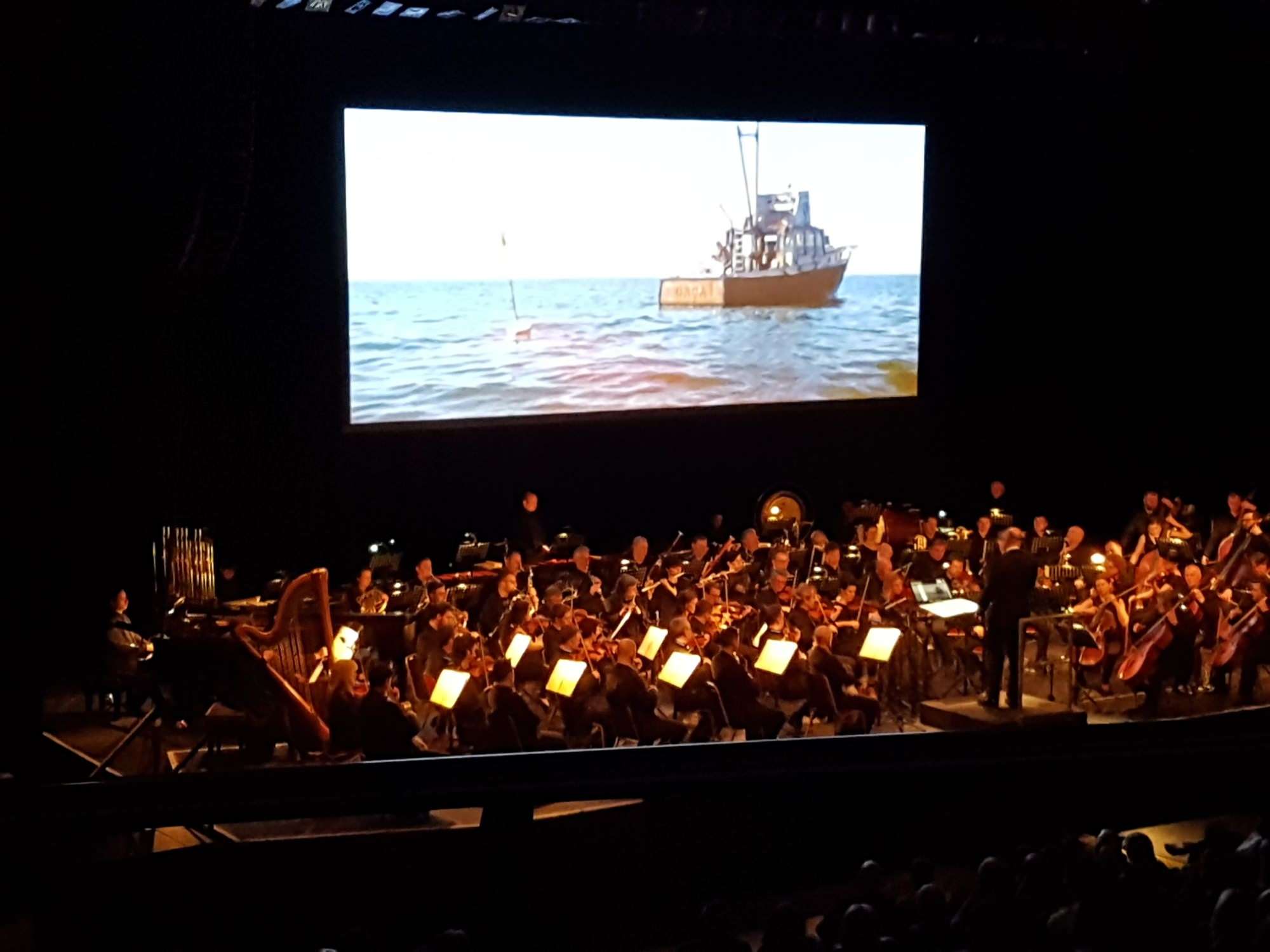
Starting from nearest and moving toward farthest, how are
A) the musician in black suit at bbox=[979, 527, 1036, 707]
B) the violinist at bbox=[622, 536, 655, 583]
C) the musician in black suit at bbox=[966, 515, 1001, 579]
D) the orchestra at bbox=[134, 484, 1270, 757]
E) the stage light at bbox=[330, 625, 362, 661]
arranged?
1. the orchestra at bbox=[134, 484, 1270, 757]
2. the stage light at bbox=[330, 625, 362, 661]
3. the musician in black suit at bbox=[979, 527, 1036, 707]
4. the violinist at bbox=[622, 536, 655, 583]
5. the musician in black suit at bbox=[966, 515, 1001, 579]

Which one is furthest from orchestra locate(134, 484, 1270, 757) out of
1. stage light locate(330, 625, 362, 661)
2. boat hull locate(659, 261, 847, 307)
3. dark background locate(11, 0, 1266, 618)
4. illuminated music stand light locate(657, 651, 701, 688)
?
boat hull locate(659, 261, 847, 307)

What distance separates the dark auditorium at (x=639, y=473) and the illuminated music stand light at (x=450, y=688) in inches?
0.9

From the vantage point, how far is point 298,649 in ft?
24.5

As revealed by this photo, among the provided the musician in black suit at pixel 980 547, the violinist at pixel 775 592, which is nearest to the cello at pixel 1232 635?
the musician in black suit at pixel 980 547

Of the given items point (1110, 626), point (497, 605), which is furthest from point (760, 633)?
point (1110, 626)

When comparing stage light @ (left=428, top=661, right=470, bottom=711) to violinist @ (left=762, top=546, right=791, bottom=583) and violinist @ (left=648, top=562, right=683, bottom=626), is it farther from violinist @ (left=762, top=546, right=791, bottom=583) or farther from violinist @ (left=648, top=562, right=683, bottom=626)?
violinist @ (left=762, top=546, right=791, bottom=583)

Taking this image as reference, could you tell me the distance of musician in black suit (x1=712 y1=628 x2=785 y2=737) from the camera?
25.0ft

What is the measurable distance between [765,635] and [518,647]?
1.56 meters

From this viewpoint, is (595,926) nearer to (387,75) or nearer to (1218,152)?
(387,75)

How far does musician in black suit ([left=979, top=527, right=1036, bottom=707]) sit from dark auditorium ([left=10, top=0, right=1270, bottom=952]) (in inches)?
1.9

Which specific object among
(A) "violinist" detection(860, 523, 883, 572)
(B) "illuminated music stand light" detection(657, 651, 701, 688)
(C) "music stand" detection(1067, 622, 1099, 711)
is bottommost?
(C) "music stand" detection(1067, 622, 1099, 711)

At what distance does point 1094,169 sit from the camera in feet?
46.2

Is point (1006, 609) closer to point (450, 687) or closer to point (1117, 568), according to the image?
point (1117, 568)

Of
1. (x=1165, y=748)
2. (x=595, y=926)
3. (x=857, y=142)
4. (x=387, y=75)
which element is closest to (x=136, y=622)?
(x=387, y=75)
